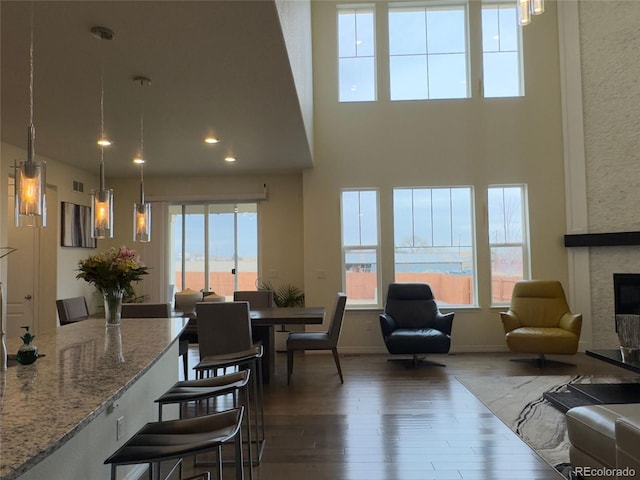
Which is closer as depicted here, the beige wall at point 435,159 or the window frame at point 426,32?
the beige wall at point 435,159

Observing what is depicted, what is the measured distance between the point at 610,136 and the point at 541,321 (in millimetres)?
2544

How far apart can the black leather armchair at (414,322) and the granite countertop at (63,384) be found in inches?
129

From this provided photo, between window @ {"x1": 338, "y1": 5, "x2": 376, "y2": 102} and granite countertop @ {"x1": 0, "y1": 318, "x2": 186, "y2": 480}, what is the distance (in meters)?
4.98

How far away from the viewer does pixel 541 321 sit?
5746 mm

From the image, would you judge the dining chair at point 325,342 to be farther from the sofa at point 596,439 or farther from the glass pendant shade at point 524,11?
the glass pendant shade at point 524,11

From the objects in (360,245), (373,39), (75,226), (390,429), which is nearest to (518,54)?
(373,39)

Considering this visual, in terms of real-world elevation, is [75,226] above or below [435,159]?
below

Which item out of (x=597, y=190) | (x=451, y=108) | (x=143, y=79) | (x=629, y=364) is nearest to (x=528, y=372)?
(x=629, y=364)

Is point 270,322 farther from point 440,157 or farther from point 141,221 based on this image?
point 440,157

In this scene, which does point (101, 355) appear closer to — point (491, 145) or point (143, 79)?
point (143, 79)

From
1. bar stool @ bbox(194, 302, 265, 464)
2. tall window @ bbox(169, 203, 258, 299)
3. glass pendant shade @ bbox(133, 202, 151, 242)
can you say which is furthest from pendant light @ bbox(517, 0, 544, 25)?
tall window @ bbox(169, 203, 258, 299)

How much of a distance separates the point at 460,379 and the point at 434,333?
74 cm

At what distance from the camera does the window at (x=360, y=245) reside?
6504 millimetres

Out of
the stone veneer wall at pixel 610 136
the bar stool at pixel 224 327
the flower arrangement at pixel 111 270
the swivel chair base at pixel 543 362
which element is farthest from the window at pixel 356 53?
the flower arrangement at pixel 111 270
